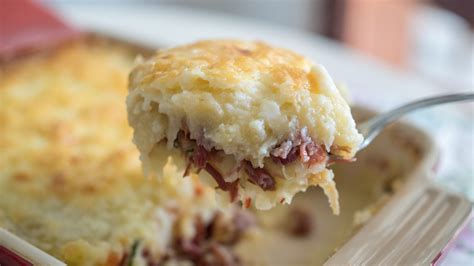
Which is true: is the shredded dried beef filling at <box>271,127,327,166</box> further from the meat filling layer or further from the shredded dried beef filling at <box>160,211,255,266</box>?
the shredded dried beef filling at <box>160,211,255,266</box>

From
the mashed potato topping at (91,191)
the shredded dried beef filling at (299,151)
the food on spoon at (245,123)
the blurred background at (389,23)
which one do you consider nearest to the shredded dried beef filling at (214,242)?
the mashed potato topping at (91,191)

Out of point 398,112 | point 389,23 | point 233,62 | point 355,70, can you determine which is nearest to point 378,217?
point 398,112

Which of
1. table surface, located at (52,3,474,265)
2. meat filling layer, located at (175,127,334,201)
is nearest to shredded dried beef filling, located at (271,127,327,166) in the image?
meat filling layer, located at (175,127,334,201)

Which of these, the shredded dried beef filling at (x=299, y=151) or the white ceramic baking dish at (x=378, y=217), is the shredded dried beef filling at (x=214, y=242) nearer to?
the white ceramic baking dish at (x=378, y=217)

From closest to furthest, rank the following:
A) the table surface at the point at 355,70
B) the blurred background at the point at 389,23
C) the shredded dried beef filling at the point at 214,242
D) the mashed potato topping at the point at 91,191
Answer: the mashed potato topping at the point at 91,191 → the shredded dried beef filling at the point at 214,242 → the table surface at the point at 355,70 → the blurred background at the point at 389,23

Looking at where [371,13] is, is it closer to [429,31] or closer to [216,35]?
[429,31]

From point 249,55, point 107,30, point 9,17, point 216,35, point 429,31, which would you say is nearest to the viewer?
point 249,55

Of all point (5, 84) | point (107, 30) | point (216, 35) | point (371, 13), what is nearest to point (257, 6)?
point (371, 13)
